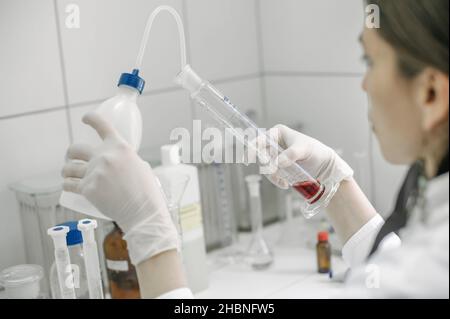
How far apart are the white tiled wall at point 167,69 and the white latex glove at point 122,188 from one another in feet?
1.52

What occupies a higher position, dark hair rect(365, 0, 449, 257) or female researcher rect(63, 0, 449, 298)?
dark hair rect(365, 0, 449, 257)

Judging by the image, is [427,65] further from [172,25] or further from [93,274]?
[172,25]

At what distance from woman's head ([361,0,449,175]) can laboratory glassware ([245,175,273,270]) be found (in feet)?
2.28

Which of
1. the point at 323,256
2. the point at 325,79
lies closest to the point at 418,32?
the point at 323,256

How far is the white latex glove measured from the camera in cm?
94

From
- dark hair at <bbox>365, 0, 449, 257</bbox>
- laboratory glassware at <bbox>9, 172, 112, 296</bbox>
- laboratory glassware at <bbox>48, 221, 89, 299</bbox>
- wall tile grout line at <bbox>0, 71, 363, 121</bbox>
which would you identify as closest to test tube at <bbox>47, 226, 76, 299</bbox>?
laboratory glassware at <bbox>48, 221, 89, 299</bbox>

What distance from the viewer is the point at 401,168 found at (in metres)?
1.66

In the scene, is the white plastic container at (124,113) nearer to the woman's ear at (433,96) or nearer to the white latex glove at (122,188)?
the white latex glove at (122,188)

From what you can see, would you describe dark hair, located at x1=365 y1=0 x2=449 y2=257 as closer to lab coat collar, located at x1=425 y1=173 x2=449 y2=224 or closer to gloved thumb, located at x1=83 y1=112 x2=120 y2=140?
lab coat collar, located at x1=425 y1=173 x2=449 y2=224

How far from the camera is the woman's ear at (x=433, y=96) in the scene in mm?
803

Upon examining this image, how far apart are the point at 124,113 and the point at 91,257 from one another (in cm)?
35

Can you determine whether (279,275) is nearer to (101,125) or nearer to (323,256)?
(323,256)

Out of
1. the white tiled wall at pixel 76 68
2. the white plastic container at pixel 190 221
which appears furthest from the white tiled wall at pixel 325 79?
the white plastic container at pixel 190 221
